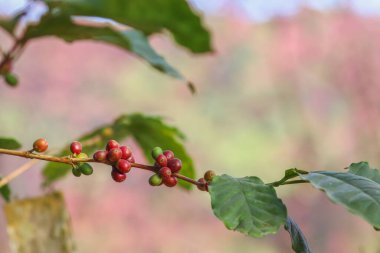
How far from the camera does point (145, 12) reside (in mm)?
643

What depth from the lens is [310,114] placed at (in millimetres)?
3326

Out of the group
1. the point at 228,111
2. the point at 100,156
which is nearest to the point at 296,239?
the point at 100,156

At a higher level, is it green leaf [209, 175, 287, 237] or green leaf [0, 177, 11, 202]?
green leaf [209, 175, 287, 237]

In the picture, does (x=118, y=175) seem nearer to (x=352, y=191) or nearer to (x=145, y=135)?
(x=352, y=191)

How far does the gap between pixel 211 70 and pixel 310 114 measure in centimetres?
73

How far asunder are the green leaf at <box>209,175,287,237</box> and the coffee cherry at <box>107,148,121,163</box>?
7 cm

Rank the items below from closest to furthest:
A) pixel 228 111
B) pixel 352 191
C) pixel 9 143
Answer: pixel 352 191, pixel 9 143, pixel 228 111

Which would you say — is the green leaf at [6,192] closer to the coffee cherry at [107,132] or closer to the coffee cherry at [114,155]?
the coffee cherry at [107,132]

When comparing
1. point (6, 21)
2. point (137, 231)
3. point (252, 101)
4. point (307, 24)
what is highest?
point (6, 21)

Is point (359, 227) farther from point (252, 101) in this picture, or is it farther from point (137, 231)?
point (137, 231)

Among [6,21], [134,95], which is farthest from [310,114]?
[6,21]

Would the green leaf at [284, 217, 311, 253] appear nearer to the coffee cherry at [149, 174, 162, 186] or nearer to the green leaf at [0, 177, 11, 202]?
the coffee cherry at [149, 174, 162, 186]

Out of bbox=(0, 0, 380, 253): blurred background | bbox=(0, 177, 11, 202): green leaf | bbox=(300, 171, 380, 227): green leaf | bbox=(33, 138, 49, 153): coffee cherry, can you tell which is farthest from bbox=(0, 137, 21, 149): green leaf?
bbox=(0, 0, 380, 253): blurred background

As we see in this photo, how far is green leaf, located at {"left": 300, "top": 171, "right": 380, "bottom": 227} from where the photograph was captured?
345 millimetres
